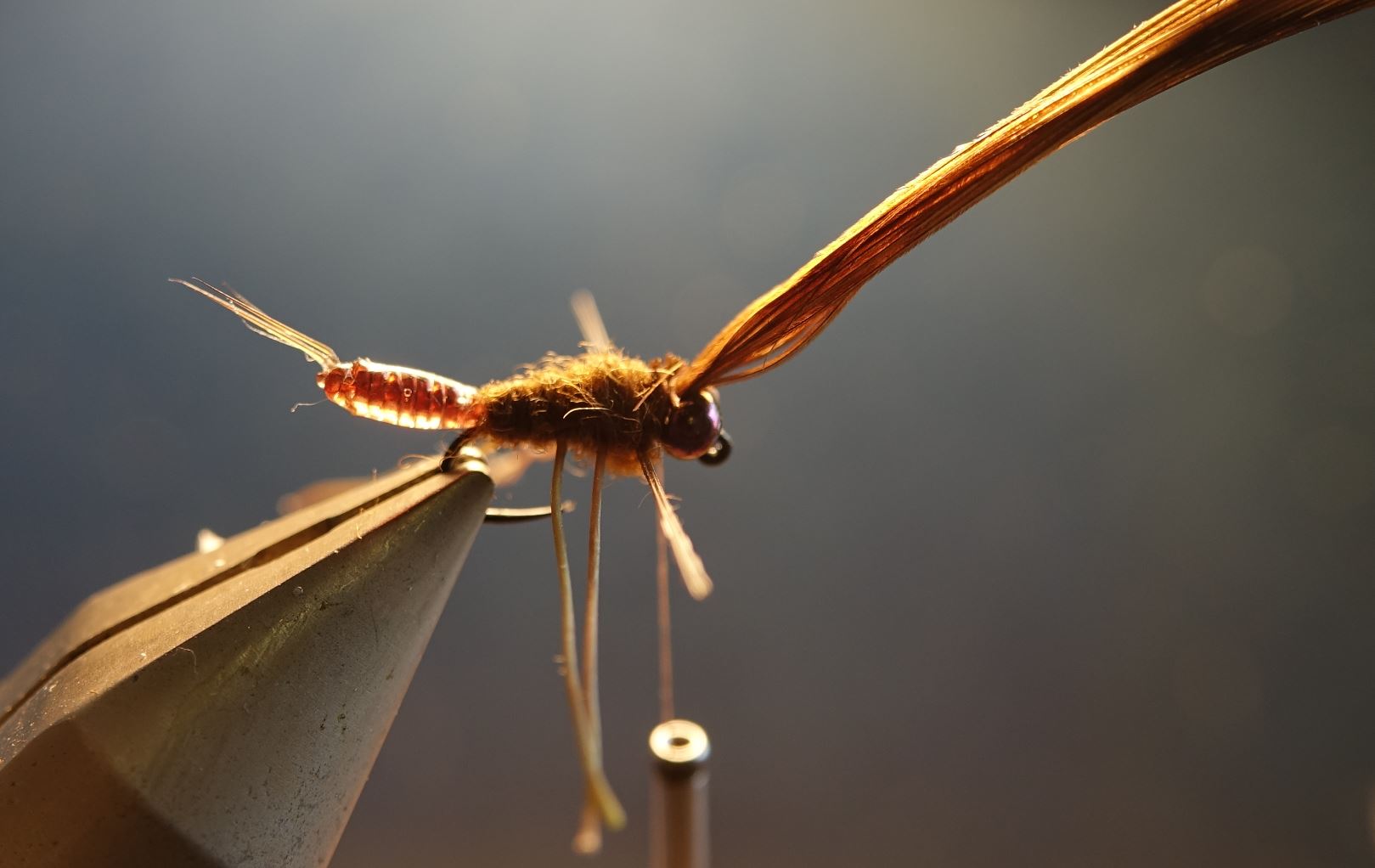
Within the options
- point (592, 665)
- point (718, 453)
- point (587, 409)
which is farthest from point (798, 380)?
point (592, 665)

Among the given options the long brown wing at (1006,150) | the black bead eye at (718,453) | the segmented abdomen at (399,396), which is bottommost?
the segmented abdomen at (399,396)

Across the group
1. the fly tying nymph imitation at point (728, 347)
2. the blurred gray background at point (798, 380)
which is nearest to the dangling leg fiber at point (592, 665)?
the fly tying nymph imitation at point (728, 347)

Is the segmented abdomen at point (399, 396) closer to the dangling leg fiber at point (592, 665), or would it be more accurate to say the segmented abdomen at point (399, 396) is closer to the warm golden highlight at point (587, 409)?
the warm golden highlight at point (587, 409)

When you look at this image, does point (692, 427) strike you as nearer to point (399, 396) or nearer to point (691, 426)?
point (691, 426)

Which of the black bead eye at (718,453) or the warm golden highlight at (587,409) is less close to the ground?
the black bead eye at (718,453)

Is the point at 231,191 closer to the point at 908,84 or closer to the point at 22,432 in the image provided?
the point at 22,432

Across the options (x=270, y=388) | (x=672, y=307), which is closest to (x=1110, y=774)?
(x=672, y=307)
